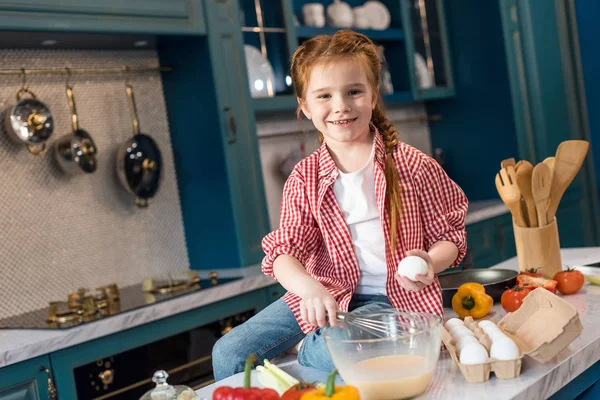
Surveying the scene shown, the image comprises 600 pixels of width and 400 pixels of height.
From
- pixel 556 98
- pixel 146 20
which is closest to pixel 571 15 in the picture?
pixel 556 98

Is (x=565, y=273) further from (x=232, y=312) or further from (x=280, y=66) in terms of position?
(x=280, y=66)

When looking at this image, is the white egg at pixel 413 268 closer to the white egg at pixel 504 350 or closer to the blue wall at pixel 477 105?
the white egg at pixel 504 350

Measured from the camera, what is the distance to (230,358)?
60.6 inches

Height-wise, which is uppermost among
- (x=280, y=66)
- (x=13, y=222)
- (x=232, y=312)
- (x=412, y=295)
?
(x=280, y=66)

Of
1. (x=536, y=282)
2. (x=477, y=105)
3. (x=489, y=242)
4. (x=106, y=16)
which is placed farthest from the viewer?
(x=477, y=105)

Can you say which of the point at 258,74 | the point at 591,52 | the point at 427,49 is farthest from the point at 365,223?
the point at 591,52

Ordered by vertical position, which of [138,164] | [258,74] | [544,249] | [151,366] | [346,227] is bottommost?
[151,366]

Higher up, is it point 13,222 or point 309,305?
point 13,222

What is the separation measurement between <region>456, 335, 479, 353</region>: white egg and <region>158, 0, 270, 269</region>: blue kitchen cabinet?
1924 millimetres

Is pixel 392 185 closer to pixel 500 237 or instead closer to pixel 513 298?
pixel 513 298

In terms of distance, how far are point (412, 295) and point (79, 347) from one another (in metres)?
1.17

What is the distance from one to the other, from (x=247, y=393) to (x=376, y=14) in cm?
350

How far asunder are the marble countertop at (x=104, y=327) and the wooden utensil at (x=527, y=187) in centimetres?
116

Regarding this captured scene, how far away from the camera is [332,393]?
1083mm
